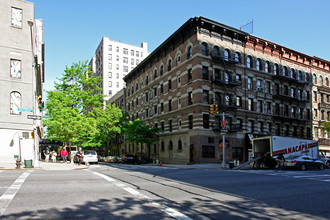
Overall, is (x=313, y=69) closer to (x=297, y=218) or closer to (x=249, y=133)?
(x=249, y=133)

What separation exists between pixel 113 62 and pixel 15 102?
61484 mm

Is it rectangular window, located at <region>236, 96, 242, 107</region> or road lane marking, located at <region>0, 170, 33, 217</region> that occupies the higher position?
rectangular window, located at <region>236, 96, 242, 107</region>

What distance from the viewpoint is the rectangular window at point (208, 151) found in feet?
113

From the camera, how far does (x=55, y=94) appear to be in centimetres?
3709

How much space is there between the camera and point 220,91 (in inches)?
1435

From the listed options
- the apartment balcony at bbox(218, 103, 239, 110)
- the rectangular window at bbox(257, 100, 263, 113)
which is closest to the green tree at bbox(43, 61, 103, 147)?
the apartment balcony at bbox(218, 103, 239, 110)

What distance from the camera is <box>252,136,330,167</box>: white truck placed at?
2580 centimetres

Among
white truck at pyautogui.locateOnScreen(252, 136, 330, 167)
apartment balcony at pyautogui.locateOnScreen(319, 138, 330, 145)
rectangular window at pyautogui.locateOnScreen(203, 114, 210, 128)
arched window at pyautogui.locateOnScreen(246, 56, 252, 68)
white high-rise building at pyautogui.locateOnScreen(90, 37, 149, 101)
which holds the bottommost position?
apartment balcony at pyautogui.locateOnScreen(319, 138, 330, 145)

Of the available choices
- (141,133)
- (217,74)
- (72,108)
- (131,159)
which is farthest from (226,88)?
(72,108)

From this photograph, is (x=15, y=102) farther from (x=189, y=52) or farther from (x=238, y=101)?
(x=238, y=101)

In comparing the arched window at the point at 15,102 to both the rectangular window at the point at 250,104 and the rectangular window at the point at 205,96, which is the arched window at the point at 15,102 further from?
the rectangular window at the point at 250,104

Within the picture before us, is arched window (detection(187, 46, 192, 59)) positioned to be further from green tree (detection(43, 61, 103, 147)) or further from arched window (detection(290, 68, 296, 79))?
arched window (detection(290, 68, 296, 79))

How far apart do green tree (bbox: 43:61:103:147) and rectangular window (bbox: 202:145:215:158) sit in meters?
14.3

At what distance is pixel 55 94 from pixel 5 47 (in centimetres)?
1223
